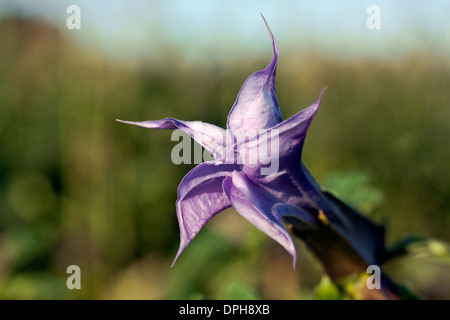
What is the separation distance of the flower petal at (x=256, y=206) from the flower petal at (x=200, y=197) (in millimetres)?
23

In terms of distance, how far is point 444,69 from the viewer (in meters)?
1.95

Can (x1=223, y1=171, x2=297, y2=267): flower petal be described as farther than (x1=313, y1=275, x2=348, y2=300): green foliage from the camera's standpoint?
No

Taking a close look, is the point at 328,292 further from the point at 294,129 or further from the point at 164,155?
the point at 164,155

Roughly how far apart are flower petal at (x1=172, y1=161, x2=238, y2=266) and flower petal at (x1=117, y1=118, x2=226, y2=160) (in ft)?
0.05

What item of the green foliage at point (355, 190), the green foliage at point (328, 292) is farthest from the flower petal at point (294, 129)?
the green foliage at point (355, 190)

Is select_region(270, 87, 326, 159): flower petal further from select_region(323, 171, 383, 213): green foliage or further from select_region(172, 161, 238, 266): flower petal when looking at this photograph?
select_region(323, 171, 383, 213): green foliage

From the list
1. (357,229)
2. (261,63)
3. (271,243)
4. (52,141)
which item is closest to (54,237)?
(52,141)

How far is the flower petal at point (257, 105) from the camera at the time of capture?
584mm

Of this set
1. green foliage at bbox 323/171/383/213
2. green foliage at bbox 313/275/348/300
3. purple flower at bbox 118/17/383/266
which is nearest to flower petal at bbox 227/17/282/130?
purple flower at bbox 118/17/383/266

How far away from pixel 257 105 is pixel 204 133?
71mm

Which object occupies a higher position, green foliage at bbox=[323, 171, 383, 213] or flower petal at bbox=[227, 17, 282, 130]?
Answer: flower petal at bbox=[227, 17, 282, 130]

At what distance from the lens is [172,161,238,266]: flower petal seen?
1.84 ft
